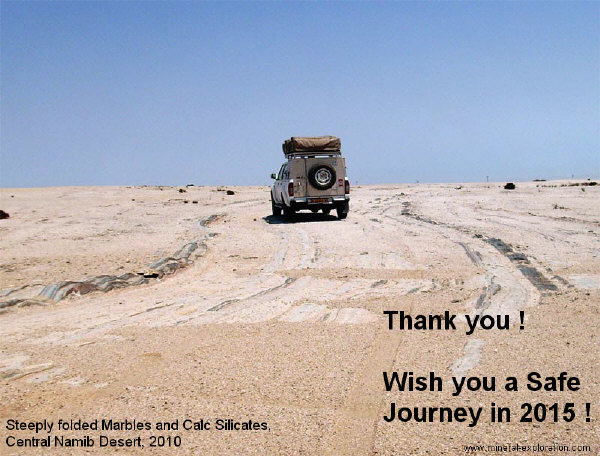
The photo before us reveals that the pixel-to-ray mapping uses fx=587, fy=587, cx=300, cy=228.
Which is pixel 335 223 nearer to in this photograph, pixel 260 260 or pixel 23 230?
pixel 260 260

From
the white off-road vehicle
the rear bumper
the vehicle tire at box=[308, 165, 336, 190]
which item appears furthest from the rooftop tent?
the rear bumper

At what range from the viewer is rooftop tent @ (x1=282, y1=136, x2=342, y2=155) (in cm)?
1883

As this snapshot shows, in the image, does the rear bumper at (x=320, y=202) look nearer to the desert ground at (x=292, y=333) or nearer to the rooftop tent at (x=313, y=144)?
the rooftop tent at (x=313, y=144)

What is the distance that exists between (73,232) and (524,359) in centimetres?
1255

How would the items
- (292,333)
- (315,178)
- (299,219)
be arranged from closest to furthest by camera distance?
(292,333) → (315,178) → (299,219)

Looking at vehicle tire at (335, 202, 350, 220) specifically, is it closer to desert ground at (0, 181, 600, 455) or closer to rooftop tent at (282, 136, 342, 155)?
rooftop tent at (282, 136, 342, 155)

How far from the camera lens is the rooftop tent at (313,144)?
61.8ft

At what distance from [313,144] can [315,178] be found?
1112 millimetres

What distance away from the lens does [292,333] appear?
19.4 ft

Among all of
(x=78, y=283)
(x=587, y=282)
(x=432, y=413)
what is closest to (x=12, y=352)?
(x=78, y=283)

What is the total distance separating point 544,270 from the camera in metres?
9.02

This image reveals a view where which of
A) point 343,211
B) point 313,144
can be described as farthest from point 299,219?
point 313,144

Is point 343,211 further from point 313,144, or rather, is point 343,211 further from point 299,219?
point 313,144

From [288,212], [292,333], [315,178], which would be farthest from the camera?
[288,212]
